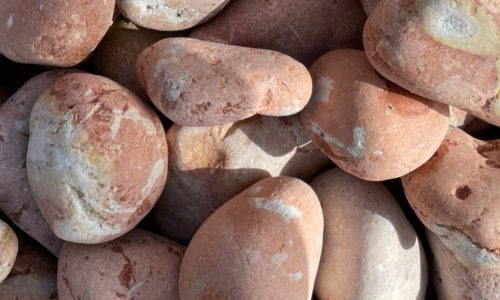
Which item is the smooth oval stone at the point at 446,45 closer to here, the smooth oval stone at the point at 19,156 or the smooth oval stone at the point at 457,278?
the smooth oval stone at the point at 457,278

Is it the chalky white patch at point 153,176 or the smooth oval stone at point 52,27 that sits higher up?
the smooth oval stone at point 52,27

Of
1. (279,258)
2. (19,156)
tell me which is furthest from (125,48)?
(279,258)

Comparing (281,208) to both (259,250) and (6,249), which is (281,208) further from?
(6,249)

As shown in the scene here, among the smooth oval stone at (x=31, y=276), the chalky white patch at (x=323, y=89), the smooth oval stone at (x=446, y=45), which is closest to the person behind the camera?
the smooth oval stone at (x=446, y=45)

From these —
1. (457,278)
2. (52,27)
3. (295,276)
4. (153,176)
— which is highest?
(52,27)

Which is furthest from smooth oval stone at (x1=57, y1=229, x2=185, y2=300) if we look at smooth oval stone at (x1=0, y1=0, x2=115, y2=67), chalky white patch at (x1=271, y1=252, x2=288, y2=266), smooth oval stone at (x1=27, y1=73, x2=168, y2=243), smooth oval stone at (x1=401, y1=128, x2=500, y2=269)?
smooth oval stone at (x1=401, y1=128, x2=500, y2=269)

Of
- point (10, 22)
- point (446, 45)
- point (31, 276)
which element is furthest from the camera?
point (31, 276)

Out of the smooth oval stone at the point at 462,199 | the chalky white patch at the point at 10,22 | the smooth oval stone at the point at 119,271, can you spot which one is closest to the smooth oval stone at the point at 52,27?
the chalky white patch at the point at 10,22
